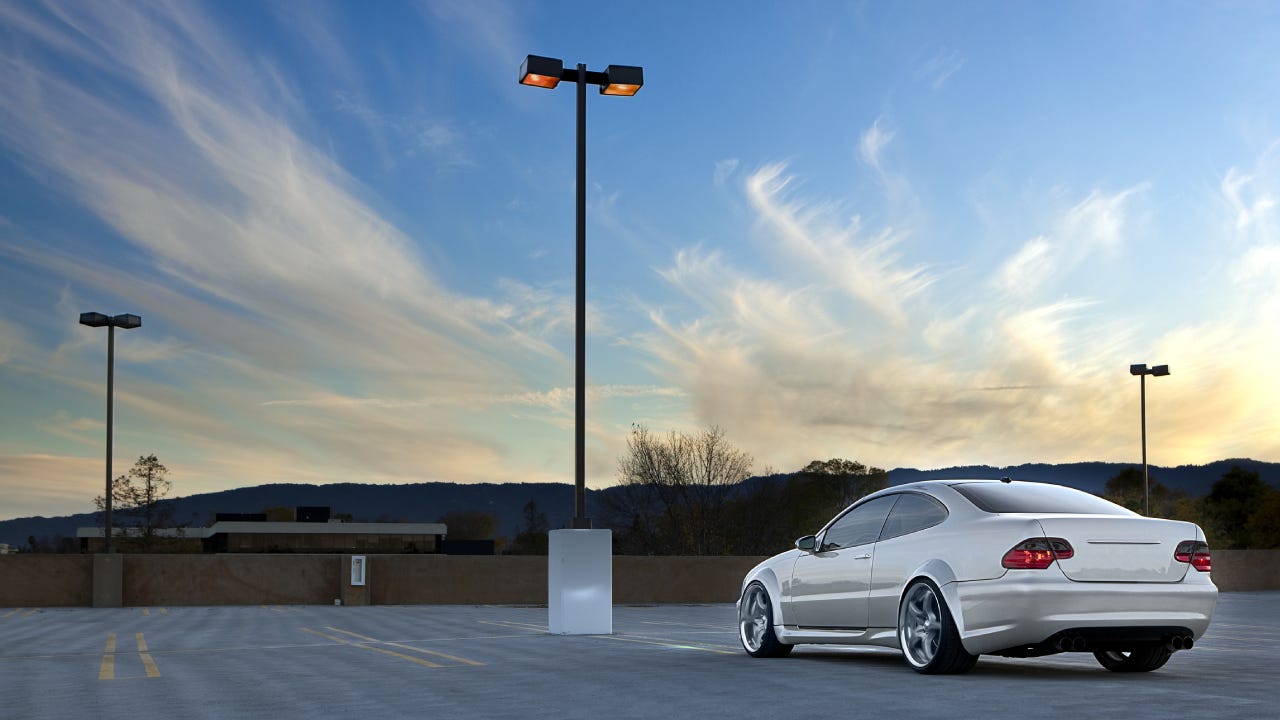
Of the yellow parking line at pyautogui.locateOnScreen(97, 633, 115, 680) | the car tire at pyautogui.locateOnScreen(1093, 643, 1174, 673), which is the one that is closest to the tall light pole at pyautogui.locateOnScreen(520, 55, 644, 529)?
the yellow parking line at pyautogui.locateOnScreen(97, 633, 115, 680)

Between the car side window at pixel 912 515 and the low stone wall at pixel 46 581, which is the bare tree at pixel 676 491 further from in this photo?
the car side window at pixel 912 515

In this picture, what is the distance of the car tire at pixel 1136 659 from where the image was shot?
10141 millimetres

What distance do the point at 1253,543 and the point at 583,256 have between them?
9874 cm

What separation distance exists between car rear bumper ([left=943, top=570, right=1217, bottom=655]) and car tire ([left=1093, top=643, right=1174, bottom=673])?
677mm

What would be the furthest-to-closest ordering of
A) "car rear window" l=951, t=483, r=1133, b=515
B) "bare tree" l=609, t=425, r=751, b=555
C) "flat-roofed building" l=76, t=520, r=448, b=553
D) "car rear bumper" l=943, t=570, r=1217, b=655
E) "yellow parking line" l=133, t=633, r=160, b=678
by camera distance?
"flat-roofed building" l=76, t=520, r=448, b=553 < "bare tree" l=609, t=425, r=751, b=555 < "yellow parking line" l=133, t=633, r=160, b=678 < "car rear window" l=951, t=483, r=1133, b=515 < "car rear bumper" l=943, t=570, r=1217, b=655

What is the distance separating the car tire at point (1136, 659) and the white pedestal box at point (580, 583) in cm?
742

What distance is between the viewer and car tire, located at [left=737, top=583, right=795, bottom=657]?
12.2 meters

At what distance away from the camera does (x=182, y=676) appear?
35.3 feet

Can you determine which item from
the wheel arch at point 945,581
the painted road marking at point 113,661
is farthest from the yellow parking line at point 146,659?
the wheel arch at point 945,581

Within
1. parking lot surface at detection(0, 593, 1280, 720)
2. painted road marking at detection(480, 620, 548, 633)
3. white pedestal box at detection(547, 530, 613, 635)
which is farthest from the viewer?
painted road marking at detection(480, 620, 548, 633)

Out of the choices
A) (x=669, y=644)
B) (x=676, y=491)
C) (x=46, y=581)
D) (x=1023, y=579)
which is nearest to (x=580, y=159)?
(x=669, y=644)

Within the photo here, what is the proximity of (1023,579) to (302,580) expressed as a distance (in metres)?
27.7

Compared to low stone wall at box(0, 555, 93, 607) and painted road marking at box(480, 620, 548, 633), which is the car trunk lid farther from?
low stone wall at box(0, 555, 93, 607)

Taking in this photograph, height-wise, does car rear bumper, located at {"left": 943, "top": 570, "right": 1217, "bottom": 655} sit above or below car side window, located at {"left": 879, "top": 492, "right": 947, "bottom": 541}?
below
